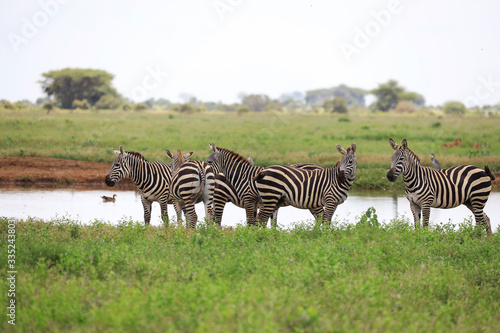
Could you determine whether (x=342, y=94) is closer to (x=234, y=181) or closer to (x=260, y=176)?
(x=234, y=181)

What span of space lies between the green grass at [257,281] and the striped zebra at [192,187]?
4.96 feet

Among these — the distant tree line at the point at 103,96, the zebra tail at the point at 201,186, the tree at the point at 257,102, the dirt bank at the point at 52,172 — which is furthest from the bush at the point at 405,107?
the zebra tail at the point at 201,186

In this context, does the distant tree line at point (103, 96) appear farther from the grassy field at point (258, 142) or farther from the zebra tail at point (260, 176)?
the zebra tail at point (260, 176)

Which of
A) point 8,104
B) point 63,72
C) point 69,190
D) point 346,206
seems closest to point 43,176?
point 69,190

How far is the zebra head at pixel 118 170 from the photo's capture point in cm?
1113

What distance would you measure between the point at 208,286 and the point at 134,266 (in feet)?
4.87

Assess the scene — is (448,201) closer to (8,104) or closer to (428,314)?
(428,314)

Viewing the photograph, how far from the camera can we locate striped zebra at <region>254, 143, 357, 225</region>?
33.5 ft

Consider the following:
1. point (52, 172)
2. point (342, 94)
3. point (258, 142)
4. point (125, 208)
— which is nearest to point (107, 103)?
point (258, 142)

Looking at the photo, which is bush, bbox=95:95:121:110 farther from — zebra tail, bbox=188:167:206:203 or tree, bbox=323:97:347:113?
zebra tail, bbox=188:167:206:203

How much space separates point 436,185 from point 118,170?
6.20m

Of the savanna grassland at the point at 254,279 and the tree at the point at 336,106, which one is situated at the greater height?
the tree at the point at 336,106

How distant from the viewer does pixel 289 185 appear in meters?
10.4

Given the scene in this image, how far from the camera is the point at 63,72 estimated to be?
64938mm
